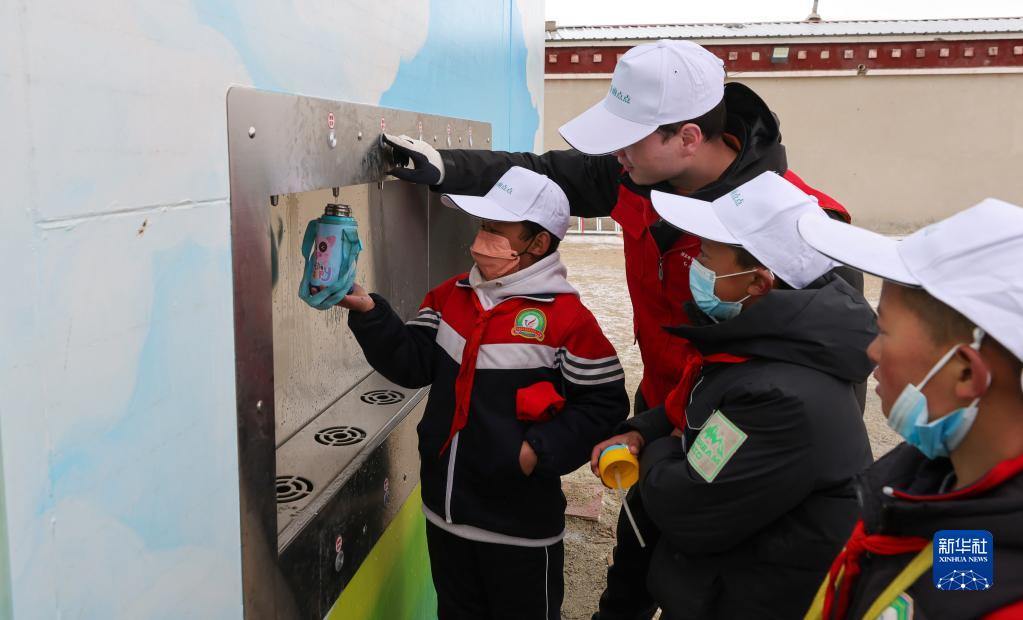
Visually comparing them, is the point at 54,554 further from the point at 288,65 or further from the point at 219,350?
the point at 288,65

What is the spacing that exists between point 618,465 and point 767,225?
0.57 meters

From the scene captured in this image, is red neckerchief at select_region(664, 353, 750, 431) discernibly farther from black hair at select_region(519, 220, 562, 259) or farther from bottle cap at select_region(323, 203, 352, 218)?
bottle cap at select_region(323, 203, 352, 218)

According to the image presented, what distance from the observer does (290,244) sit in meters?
1.88

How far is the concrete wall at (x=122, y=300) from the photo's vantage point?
0.79m

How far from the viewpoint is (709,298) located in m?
1.55

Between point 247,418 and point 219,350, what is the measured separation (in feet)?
0.46

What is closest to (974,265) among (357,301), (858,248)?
(858,248)

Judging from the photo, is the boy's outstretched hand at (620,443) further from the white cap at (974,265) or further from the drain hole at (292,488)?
the white cap at (974,265)

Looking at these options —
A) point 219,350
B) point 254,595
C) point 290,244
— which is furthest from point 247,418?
point 290,244

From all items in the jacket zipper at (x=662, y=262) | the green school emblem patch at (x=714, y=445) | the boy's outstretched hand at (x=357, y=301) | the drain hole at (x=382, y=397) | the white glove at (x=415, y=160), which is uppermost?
the white glove at (x=415, y=160)

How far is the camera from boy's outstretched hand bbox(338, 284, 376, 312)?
172cm

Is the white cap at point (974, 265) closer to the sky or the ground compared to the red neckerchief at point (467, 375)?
closer to the sky

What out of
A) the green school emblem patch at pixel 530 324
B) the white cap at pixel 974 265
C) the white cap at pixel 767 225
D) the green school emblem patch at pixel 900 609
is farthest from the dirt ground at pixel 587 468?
the white cap at pixel 974 265

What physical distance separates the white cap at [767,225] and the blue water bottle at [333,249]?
0.58 m
